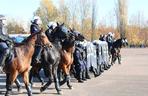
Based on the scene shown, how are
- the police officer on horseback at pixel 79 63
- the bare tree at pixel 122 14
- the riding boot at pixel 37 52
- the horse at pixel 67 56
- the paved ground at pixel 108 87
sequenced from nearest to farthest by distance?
the riding boot at pixel 37 52 < the paved ground at pixel 108 87 < the horse at pixel 67 56 < the police officer on horseback at pixel 79 63 < the bare tree at pixel 122 14

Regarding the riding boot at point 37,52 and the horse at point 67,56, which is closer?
the riding boot at point 37,52

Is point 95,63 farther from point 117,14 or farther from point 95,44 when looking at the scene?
point 117,14

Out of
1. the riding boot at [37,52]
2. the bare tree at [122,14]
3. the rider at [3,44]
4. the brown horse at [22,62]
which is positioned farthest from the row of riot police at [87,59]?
the bare tree at [122,14]

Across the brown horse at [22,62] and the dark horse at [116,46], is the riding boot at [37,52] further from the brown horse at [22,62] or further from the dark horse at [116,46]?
the dark horse at [116,46]

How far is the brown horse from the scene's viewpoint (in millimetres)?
13805

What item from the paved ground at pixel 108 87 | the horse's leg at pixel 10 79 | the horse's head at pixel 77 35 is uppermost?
the horse's head at pixel 77 35

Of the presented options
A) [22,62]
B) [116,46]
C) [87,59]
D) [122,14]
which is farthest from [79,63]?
[122,14]

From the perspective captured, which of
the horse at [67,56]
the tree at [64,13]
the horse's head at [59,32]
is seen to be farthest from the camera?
the tree at [64,13]

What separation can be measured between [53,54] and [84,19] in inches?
2562

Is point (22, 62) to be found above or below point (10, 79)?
above

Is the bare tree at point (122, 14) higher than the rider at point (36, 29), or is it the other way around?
the bare tree at point (122, 14)

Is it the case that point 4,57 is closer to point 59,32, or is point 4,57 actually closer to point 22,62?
point 22,62

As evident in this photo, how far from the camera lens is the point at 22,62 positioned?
45.7ft

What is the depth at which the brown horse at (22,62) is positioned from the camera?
13805 millimetres
